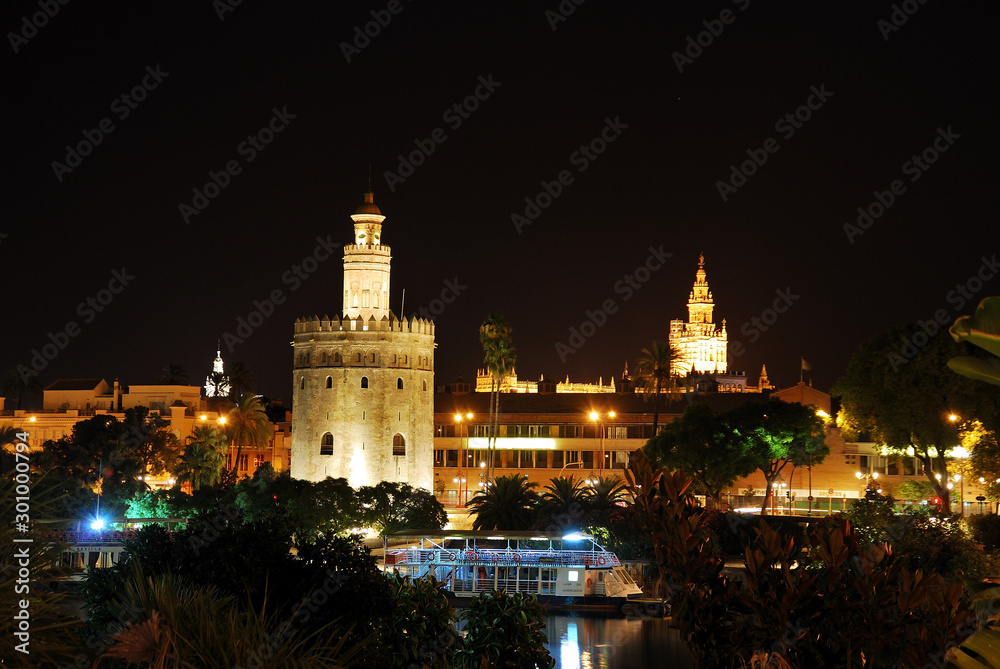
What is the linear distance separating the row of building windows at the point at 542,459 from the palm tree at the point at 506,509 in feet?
91.0

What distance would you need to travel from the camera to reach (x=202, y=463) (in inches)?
2948

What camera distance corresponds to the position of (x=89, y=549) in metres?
42.5

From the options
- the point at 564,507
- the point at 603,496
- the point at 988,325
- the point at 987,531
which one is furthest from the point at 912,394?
the point at 988,325

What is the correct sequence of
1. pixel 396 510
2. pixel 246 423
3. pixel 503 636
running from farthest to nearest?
pixel 246 423
pixel 396 510
pixel 503 636

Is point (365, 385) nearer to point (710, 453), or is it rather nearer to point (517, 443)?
point (710, 453)

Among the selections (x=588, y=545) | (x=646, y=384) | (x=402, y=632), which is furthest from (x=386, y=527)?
(x=402, y=632)

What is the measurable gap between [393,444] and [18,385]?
51506mm

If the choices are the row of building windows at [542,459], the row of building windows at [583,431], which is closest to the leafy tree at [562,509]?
the row of building windows at [542,459]

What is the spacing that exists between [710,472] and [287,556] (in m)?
40.5

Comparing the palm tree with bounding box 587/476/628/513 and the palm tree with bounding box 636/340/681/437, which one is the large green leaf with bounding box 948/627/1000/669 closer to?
the palm tree with bounding box 587/476/628/513

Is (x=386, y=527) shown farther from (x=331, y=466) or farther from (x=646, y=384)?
(x=646, y=384)

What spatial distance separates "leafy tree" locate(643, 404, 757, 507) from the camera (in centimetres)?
6056

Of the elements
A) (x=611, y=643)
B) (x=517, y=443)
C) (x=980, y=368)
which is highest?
(x=517, y=443)

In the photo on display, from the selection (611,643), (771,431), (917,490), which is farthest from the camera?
(917,490)
